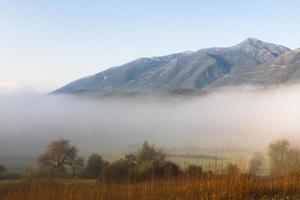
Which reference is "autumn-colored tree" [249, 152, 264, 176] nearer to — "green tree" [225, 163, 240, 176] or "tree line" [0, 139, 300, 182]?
"tree line" [0, 139, 300, 182]

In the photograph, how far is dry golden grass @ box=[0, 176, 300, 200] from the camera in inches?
579

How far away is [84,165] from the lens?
Answer: 2311 inches

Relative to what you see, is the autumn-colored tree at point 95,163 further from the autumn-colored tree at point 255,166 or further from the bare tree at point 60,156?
the autumn-colored tree at point 255,166

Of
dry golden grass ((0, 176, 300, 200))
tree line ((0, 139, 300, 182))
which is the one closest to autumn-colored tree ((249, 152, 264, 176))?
tree line ((0, 139, 300, 182))

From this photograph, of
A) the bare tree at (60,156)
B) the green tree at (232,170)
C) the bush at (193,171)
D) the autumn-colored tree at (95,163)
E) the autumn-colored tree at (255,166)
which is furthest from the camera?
the bare tree at (60,156)

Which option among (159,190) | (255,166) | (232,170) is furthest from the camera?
(255,166)

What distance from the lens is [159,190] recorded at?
1595 cm

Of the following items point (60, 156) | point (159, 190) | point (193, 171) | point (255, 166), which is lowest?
point (159, 190)

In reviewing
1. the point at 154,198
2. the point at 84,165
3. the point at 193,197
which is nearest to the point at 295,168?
the point at 193,197

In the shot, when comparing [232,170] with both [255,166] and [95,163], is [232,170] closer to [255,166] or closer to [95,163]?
[255,166]

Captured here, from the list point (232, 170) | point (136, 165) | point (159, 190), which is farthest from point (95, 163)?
point (159, 190)

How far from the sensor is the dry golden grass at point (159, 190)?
579 inches

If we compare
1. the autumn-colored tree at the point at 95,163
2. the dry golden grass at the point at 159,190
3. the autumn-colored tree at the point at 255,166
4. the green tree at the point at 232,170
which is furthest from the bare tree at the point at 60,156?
the dry golden grass at the point at 159,190

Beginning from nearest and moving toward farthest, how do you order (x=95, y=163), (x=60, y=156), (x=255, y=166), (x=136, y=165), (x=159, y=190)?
(x=159, y=190), (x=255, y=166), (x=136, y=165), (x=95, y=163), (x=60, y=156)
